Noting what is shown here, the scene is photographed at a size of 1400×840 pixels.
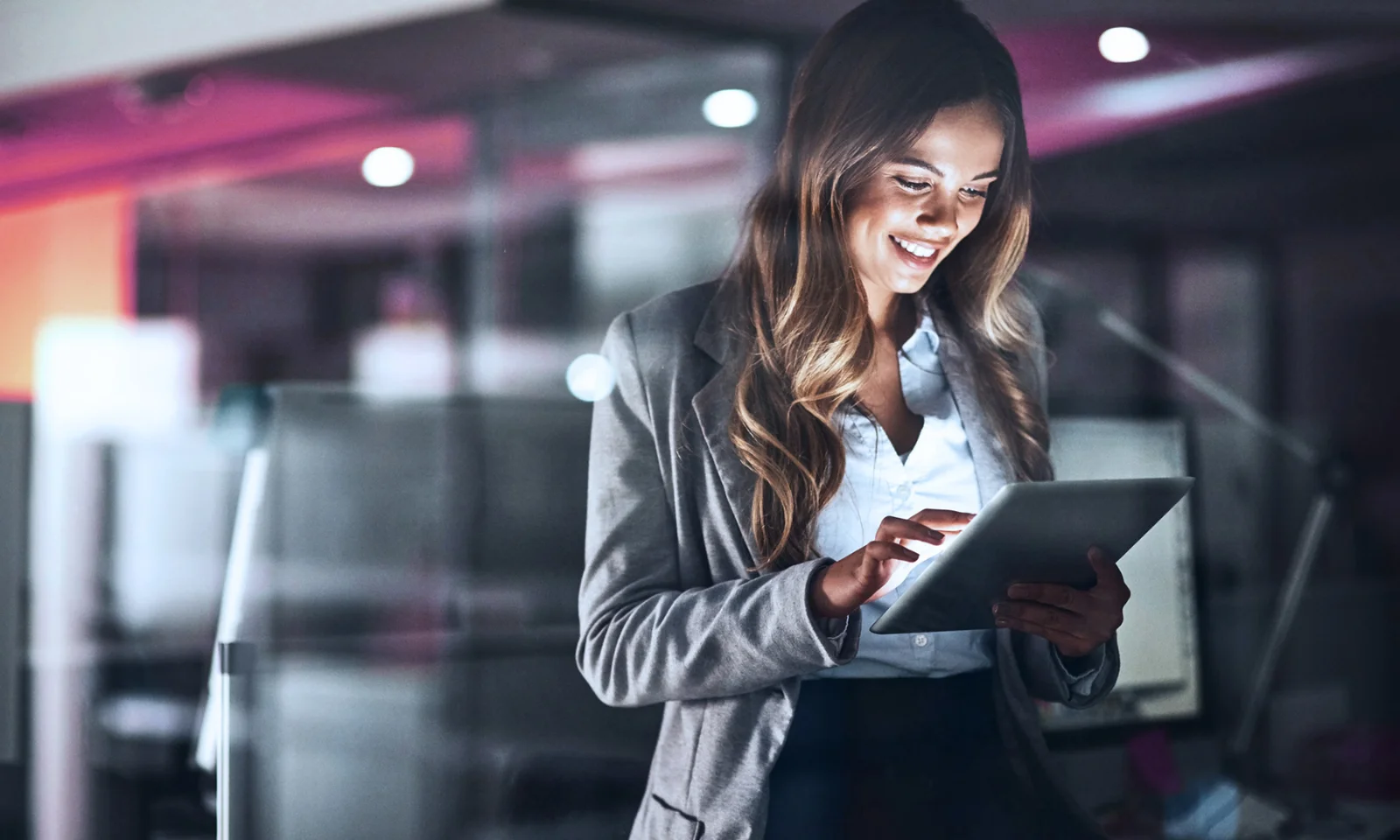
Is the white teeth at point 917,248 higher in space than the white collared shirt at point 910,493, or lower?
higher

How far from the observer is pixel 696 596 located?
4.15ft

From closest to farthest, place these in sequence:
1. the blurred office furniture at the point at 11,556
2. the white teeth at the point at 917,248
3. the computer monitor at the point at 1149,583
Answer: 1. the white teeth at the point at 917,248
2. the computer monitor at the point at 1149,583
3. the blurred office furniture at the point at 11,556

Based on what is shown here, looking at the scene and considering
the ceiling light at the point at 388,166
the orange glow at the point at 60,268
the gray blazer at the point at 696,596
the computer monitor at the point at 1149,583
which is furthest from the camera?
the orange glow at the point at 60,268

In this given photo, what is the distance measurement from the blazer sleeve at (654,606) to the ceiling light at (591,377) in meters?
0.03

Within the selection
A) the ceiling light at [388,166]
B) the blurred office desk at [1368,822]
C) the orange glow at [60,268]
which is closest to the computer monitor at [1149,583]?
the blurred office desk at [1368,822]

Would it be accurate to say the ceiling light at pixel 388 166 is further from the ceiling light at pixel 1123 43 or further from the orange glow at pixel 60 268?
the ceiling light at pixel 1123 43

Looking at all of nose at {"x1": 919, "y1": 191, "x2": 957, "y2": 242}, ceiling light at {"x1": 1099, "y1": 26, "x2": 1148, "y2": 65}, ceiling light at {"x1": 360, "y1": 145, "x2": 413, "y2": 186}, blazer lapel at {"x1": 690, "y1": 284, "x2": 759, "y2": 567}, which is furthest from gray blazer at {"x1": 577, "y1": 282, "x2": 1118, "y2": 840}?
ceiling light at {"x1": 360, "y1": 145, "x2": 413, "y2": 186}

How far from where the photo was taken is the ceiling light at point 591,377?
1.40 metres

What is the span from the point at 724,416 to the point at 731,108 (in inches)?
29.5

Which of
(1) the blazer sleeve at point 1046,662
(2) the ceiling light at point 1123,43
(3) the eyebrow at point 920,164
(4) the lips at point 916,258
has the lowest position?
(1) the blazer sleeve at point 1046,662

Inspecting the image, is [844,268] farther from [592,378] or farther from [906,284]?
[592,378]

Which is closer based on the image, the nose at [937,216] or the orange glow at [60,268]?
the nose at [937,216]

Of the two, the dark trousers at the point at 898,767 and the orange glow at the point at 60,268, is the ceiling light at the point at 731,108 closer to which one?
the dark trousers at the point at 898,767

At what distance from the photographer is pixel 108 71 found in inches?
131
